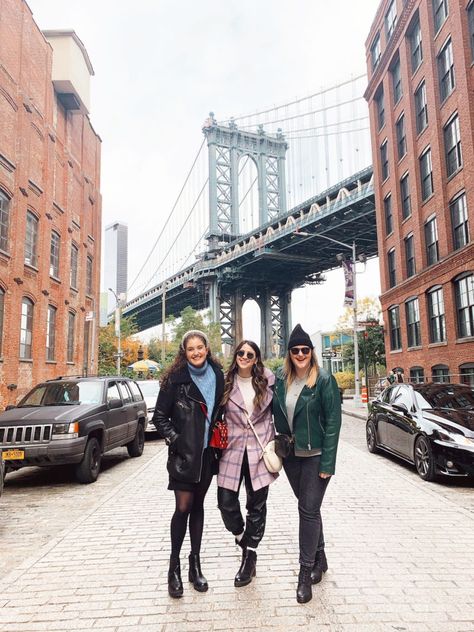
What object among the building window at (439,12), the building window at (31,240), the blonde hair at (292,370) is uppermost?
the building window at (439,12)

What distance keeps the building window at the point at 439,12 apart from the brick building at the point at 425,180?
0.15ft

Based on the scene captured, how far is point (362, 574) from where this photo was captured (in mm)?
3871

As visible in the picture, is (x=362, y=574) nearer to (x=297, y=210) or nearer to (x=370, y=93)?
(x=370, y=93)

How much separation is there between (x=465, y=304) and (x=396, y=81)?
15032 mm

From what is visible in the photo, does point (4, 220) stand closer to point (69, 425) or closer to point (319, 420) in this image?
point (69, 425)

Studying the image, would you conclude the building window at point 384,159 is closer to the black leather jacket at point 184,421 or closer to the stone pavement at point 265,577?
the stone pavement at point 265,577

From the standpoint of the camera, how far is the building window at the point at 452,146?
21.1 metres

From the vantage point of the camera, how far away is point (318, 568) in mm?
3777

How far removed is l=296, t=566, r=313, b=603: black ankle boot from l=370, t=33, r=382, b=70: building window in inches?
1292

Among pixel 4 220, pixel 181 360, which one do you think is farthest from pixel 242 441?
pixel 4 220

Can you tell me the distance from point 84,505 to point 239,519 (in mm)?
3527

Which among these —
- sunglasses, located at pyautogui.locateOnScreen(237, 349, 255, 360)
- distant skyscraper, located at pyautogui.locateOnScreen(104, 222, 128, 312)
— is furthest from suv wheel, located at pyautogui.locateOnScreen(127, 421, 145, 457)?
distant skyscraper, located at pyautogui.locateOnScreen(104, 222, 128, 312)

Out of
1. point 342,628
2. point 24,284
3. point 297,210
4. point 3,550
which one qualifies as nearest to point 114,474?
point 3,550

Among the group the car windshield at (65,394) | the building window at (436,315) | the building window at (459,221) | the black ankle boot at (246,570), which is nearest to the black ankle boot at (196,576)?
the black ankle boot at (246,570)
